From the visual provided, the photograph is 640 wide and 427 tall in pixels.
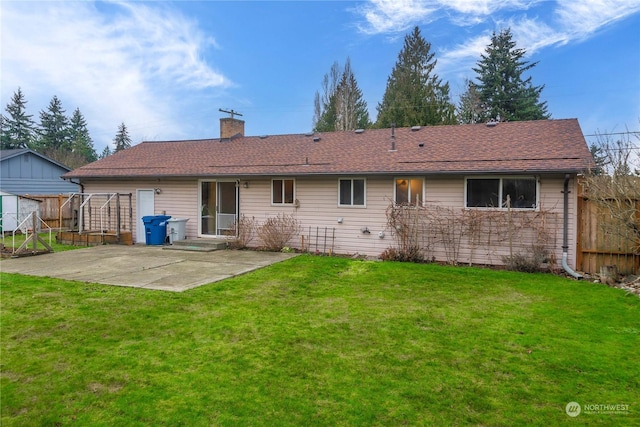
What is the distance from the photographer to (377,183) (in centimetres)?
1074

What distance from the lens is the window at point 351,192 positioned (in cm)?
1094

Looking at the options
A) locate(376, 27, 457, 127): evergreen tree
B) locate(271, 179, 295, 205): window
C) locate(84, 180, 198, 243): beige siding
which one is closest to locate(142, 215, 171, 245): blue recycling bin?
locate(84, 180, 198, 243): beige siding

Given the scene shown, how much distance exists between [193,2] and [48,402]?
39.7 feet

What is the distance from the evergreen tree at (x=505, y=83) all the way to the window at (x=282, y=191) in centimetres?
1935

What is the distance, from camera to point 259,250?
38.5 ft

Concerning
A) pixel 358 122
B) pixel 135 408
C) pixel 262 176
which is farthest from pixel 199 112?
pixel 135 408

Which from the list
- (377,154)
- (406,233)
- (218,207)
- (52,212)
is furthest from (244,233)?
(52,212)

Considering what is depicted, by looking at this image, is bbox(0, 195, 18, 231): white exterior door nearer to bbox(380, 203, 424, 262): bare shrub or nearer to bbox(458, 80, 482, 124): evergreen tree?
bbox(380, 203, 424, 262): bare shrub

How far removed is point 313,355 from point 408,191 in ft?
23.3

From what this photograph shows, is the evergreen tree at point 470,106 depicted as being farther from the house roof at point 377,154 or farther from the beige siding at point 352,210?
the beige siding at point 352,210

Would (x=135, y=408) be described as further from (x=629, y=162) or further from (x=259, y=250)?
(x=629, y=162)

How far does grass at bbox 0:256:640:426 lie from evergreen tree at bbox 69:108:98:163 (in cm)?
4780

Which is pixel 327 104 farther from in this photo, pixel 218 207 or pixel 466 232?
pixel 466 232

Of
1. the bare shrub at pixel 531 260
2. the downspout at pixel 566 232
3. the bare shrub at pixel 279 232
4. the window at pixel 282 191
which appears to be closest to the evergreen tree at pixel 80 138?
the window at pixel 282 191
